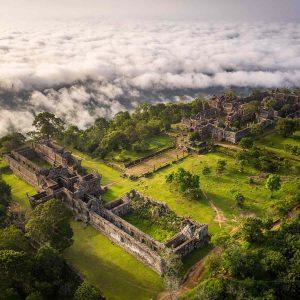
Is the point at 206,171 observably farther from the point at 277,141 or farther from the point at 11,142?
the point at 11,142

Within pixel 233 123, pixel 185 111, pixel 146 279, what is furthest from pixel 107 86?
pixel 146 279

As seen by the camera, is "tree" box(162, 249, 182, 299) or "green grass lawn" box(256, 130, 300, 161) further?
"green grass lawn" box(256, 130, 300, 161)

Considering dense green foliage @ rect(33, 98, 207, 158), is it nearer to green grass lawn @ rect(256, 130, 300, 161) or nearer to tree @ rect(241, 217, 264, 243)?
green grass lawn @ rect(256, 130, 300, 161)

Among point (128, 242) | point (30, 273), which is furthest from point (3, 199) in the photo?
point (128, 242)

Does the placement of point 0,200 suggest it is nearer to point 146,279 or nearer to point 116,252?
point 116,252

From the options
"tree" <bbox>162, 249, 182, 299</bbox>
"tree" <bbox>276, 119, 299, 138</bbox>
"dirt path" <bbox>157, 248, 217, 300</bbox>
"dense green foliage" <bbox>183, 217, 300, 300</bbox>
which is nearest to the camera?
Answer: "dense green foliage" <bbox>183, 217, 300, 300</bbox>

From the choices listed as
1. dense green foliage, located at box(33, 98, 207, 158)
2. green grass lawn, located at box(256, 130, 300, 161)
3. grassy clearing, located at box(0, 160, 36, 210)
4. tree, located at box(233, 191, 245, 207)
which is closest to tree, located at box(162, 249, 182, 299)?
tree, located at box(233, 191, 245, 207)
